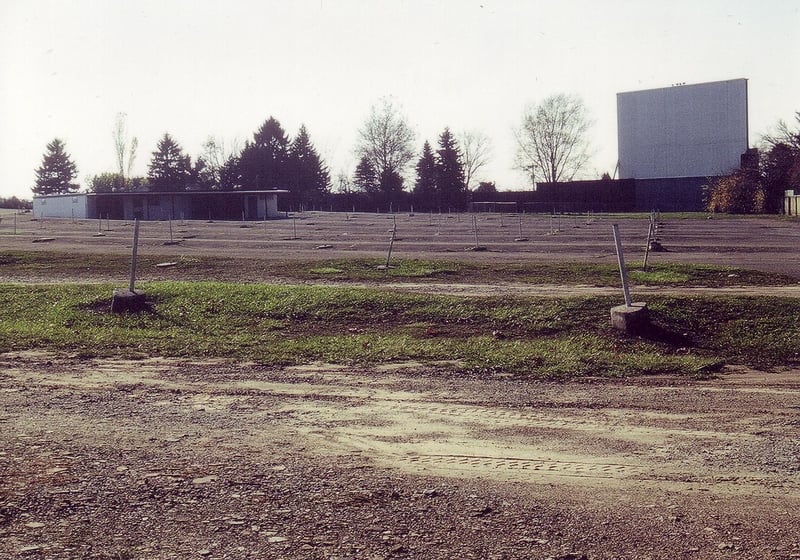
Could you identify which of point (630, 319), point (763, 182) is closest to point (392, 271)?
point (630, 319)

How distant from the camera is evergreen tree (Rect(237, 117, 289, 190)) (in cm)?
9962

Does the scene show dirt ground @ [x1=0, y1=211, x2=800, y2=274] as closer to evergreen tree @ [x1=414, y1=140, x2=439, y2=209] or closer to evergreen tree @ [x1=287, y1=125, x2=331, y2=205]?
evergreen tree @ [x1=414, y1=140, x2=439, y2=209]

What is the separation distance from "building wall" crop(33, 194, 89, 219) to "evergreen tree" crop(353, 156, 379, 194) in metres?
35.3

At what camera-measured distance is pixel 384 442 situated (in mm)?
6836

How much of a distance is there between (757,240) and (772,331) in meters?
22.9

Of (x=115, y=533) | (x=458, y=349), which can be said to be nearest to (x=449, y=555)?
(x=115, y=533)

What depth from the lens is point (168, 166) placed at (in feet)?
342

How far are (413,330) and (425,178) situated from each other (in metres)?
84.1

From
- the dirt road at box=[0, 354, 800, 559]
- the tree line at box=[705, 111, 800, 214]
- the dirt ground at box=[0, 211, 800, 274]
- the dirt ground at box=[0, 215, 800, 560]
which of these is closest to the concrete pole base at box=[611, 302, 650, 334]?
the dirt ground at box=[0, 215, 800, 560]

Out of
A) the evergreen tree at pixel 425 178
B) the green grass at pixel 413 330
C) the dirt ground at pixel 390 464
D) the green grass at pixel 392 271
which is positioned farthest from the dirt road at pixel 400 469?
the evergreen tree at pixel 425 178

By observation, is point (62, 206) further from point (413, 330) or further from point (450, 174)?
point (413, 330)

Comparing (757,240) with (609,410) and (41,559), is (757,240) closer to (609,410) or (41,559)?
(609,410)

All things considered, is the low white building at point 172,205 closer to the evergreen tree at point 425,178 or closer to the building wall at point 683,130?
the evergreen tree at point 425,178

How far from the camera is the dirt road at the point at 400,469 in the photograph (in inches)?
191
